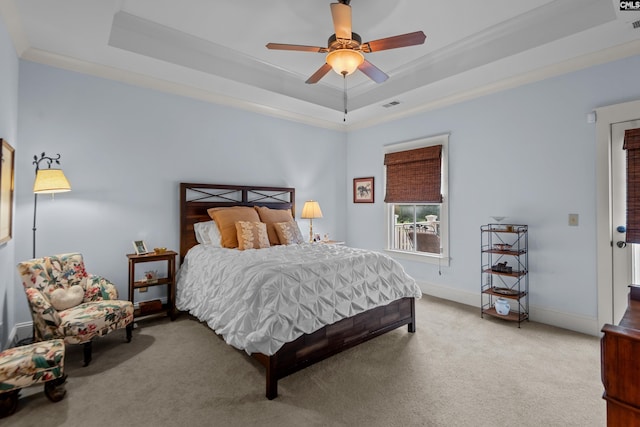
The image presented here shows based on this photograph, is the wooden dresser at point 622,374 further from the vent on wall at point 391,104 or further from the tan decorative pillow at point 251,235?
the vent on wall at point 391,104

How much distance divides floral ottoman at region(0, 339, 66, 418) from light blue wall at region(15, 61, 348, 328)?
146cm

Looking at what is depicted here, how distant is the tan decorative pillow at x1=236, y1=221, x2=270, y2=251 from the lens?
3.62 meters

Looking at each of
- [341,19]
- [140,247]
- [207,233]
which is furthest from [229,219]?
[341,19]

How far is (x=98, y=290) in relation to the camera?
2.91 m

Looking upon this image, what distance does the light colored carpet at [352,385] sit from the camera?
1.95 m

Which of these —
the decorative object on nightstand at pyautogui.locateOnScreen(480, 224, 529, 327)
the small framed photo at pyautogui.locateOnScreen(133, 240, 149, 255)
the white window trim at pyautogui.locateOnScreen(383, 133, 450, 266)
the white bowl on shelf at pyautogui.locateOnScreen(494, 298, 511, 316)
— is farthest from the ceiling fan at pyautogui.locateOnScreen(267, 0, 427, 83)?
the white bowl on shelf at pyautogui.locateOnScreen(494, 298, 511, 316)

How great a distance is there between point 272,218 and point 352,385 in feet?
8.39

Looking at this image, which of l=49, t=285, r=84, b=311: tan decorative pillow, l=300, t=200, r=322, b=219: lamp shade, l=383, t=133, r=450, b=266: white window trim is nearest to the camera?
l=49, t=285, r=84, b=311: tan decorative pillow

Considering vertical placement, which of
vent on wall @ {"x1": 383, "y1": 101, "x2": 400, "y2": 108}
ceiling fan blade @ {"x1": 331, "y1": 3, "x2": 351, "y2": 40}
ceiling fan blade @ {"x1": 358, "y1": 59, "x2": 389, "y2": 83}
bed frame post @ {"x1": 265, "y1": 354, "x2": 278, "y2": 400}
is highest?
vent on wall @ {"x1": 383, "y1": 101, "x2": 400, "y2": 108}

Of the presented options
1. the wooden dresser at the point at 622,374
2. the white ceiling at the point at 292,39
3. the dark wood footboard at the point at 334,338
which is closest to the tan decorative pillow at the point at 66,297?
the dark wood footboard at the point at 334,338

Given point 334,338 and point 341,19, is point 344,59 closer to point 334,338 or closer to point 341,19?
point 341,19

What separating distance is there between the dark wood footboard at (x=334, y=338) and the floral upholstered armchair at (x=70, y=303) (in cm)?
136

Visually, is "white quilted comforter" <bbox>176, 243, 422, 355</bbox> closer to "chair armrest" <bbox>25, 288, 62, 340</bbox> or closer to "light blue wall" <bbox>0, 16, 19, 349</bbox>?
"chair armrest" <bbox>25, 288, 62, 340</bbox>

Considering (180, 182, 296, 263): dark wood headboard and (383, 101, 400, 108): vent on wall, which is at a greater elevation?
(383, 101, 400, 108): vent on wall
